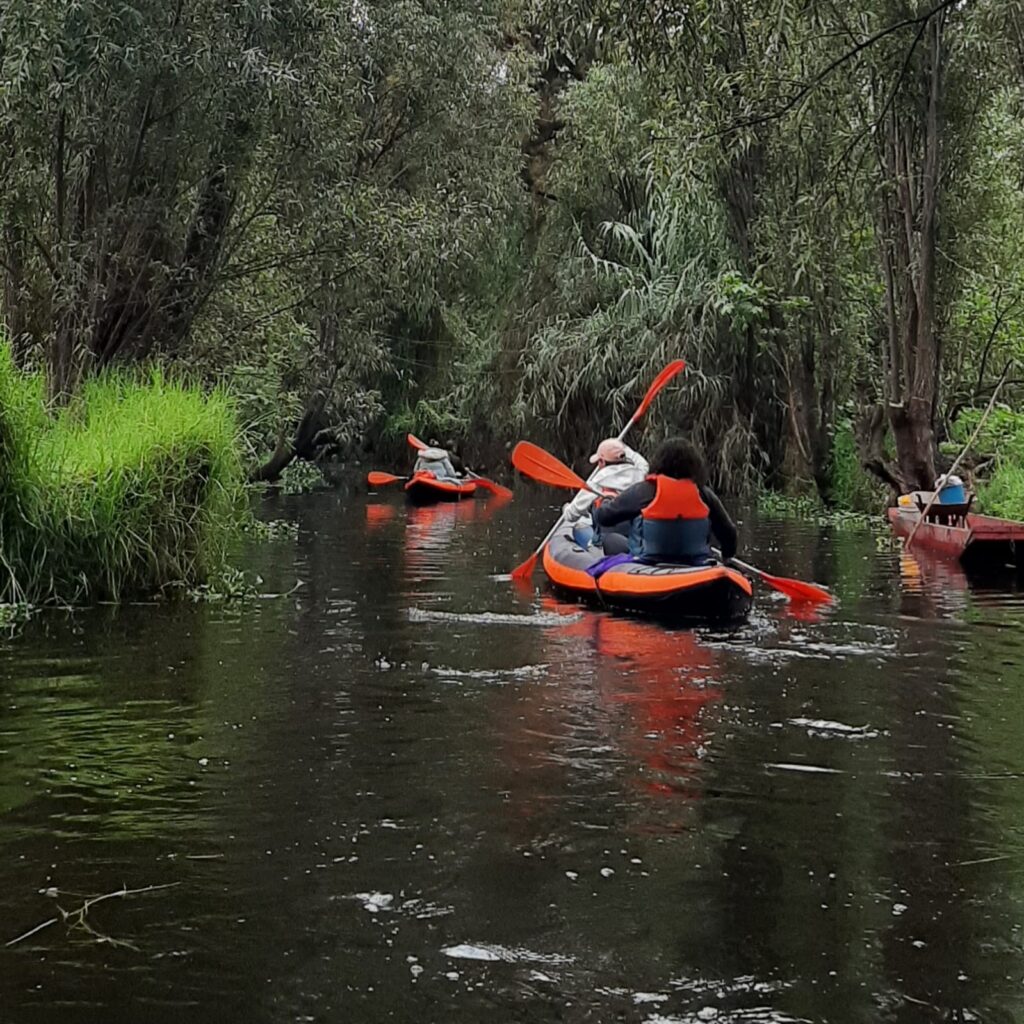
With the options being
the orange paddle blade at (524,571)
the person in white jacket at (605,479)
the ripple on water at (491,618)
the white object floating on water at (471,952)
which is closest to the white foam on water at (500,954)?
the white object floating on water at (471,952)

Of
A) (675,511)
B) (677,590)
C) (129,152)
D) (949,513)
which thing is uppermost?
(129,152)

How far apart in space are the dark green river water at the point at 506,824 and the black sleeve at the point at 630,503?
128cm

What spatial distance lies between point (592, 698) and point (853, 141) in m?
4.58

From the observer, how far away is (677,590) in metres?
10.1

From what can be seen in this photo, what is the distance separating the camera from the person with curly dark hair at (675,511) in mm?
10500

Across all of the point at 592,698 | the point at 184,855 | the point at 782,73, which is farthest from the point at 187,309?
the point at 184,855

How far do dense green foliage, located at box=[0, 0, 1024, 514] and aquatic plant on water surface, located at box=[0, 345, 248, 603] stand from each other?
2.44 m

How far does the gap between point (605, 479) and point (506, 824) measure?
25.4 ft

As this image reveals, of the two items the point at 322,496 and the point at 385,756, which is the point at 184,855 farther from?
the point at 322,496

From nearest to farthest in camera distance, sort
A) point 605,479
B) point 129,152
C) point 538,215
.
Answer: point 605,479 → point 129,152 → point 538,215

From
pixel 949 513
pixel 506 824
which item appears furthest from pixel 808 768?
pixel 949 513

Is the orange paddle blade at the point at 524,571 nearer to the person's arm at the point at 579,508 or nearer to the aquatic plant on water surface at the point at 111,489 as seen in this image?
the person's arm at the point at 579,508

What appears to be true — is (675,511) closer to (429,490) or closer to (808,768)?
(808,768)

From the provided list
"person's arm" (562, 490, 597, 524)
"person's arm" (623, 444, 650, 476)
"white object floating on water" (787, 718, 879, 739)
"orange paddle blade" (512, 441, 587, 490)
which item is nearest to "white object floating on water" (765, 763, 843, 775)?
"white object floating on water" (787, 718, 879, 739)
